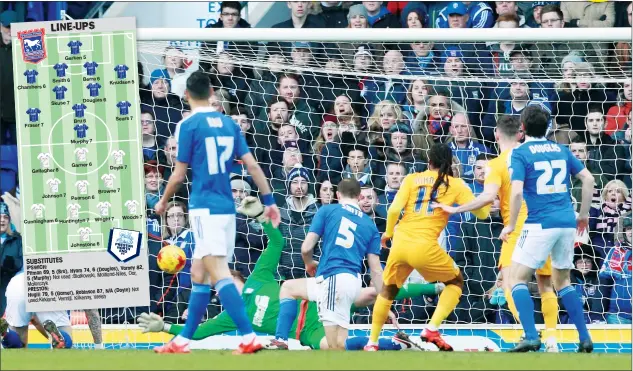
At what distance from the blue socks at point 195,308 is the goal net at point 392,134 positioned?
11.4ft

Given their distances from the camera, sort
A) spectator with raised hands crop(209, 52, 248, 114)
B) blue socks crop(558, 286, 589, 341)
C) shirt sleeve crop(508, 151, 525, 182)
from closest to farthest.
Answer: shirt sleeve crop(508, 151, 525, 182) < blue socks crop(558, 286, 589, 341) < spectator with raised hands crop(209, 52, 248, 114)

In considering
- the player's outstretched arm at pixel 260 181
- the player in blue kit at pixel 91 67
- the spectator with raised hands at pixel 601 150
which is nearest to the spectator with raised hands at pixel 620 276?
the spectator with raised hands at pixel 601 150

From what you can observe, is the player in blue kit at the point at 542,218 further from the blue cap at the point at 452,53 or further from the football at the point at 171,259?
the blue cap at the point at 452,53

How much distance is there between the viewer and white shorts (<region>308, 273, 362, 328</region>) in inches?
405

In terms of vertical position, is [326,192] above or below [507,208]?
above

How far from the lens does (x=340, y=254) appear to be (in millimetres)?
10359

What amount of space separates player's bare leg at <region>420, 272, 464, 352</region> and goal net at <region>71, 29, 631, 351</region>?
1703mm

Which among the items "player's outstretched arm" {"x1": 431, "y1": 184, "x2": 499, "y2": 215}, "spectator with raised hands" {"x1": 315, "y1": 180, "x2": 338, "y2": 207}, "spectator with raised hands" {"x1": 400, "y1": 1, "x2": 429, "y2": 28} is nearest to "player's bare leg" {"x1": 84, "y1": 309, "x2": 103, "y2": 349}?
"spectator with raised hands" {"x1": 315, "y1": 180, "x2": 338, "y2": 207}

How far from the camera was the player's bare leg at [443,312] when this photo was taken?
Answer: 10250 millimetres

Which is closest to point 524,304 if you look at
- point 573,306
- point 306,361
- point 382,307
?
point 573,306

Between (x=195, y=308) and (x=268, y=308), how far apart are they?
2.44 meters

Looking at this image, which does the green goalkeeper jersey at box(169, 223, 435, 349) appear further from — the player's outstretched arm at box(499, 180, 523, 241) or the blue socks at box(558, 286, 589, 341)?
the player's outstretched arm at box(499, 180, 523, 241)

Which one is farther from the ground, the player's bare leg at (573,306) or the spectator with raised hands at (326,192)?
the spectator with raised hands at (326,192)

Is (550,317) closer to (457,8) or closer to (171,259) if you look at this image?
(171,259)
